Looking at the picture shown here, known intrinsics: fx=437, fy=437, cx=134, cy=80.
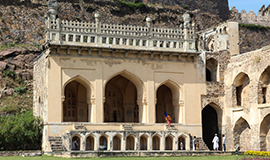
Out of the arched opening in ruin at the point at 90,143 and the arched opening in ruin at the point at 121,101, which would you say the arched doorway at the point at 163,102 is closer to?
the arched opening in ruin at the point at 121,101

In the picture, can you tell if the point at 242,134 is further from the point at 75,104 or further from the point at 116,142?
the point at 75,104

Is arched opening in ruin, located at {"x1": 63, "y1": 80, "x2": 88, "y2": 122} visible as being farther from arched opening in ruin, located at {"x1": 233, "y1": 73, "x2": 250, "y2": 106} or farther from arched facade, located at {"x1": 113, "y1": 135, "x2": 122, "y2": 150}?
arched opening in ruin, located at {"x1": 233, "y1": 73, "x2": 250, "y2": 106}

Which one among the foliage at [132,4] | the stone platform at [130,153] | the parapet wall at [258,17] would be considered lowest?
the stone platform at [130,153]

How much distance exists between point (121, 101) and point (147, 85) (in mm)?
4218

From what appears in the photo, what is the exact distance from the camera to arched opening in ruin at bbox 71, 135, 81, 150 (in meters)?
21.3

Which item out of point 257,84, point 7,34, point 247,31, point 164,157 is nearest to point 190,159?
point 164,157

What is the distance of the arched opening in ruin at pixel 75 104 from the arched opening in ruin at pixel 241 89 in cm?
880

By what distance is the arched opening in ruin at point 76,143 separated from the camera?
21309 millimetres

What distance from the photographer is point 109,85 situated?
2756cm

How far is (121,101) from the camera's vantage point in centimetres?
2767

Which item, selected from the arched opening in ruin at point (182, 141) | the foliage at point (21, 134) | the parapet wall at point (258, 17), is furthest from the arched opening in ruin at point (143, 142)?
the parapet wall at point (258, 17)

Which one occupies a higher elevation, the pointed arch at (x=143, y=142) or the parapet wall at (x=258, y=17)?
the parapet wall at (x=258, y=17)

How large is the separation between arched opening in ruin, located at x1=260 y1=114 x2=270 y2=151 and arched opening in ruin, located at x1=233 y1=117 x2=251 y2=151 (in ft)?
4.50

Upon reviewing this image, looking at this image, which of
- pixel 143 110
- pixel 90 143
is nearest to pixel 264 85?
pixel 143 110
